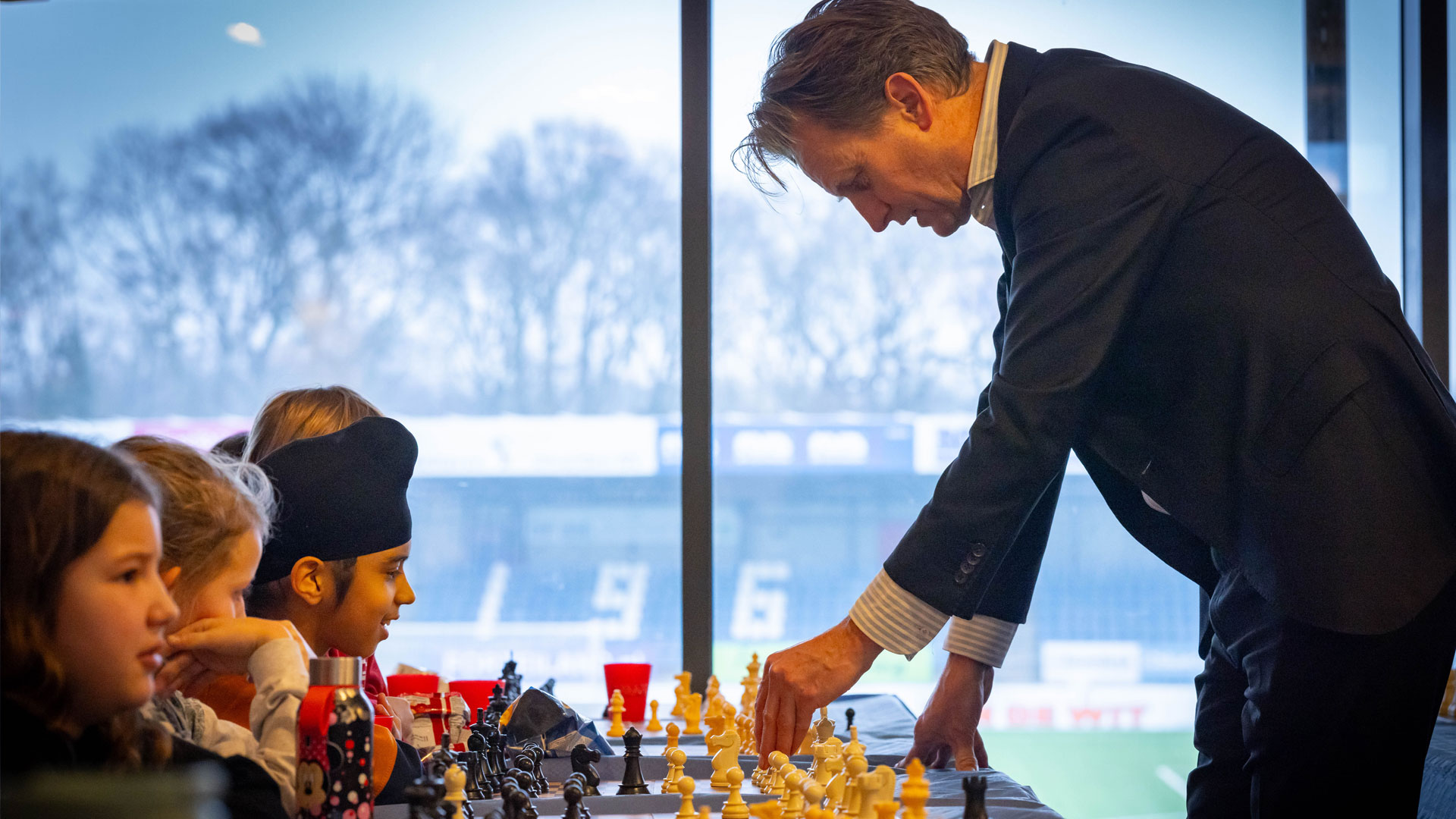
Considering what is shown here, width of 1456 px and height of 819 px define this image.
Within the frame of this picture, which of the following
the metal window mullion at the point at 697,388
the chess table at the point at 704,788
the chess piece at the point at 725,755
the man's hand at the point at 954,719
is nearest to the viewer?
the chess table at the point at 704,788

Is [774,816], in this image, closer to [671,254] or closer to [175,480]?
[175,480]

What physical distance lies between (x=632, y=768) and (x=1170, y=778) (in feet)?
8.02

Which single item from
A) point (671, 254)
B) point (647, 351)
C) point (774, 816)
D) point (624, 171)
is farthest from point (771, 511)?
point (774, 816)

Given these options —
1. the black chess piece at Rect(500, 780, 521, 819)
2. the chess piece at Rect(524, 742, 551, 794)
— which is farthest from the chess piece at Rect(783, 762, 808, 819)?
the chess piece at Rect(524, 742, 551, 794)

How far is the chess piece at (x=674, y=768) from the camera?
1.24 metres

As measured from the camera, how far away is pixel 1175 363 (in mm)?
1199

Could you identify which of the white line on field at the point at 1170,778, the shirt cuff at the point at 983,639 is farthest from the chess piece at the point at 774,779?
the white line on field at the point at 1170,778

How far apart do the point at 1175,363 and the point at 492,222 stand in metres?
2.58

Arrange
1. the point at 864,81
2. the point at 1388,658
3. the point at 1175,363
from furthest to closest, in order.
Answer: the point at 864,81, the point at 1175,363, the point at 1388,658

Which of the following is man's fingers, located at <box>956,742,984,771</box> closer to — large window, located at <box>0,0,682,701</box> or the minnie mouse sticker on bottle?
the minnie mouse sticker on bottle

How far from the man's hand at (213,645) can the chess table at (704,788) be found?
0.21m

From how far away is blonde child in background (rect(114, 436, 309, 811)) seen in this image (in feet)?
3.55

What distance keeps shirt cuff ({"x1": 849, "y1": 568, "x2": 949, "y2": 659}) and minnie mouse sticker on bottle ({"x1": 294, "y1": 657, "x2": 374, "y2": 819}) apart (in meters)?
0.49

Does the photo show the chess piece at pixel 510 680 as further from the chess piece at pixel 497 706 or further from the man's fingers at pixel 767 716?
the man's fingers at pixel 767 716
